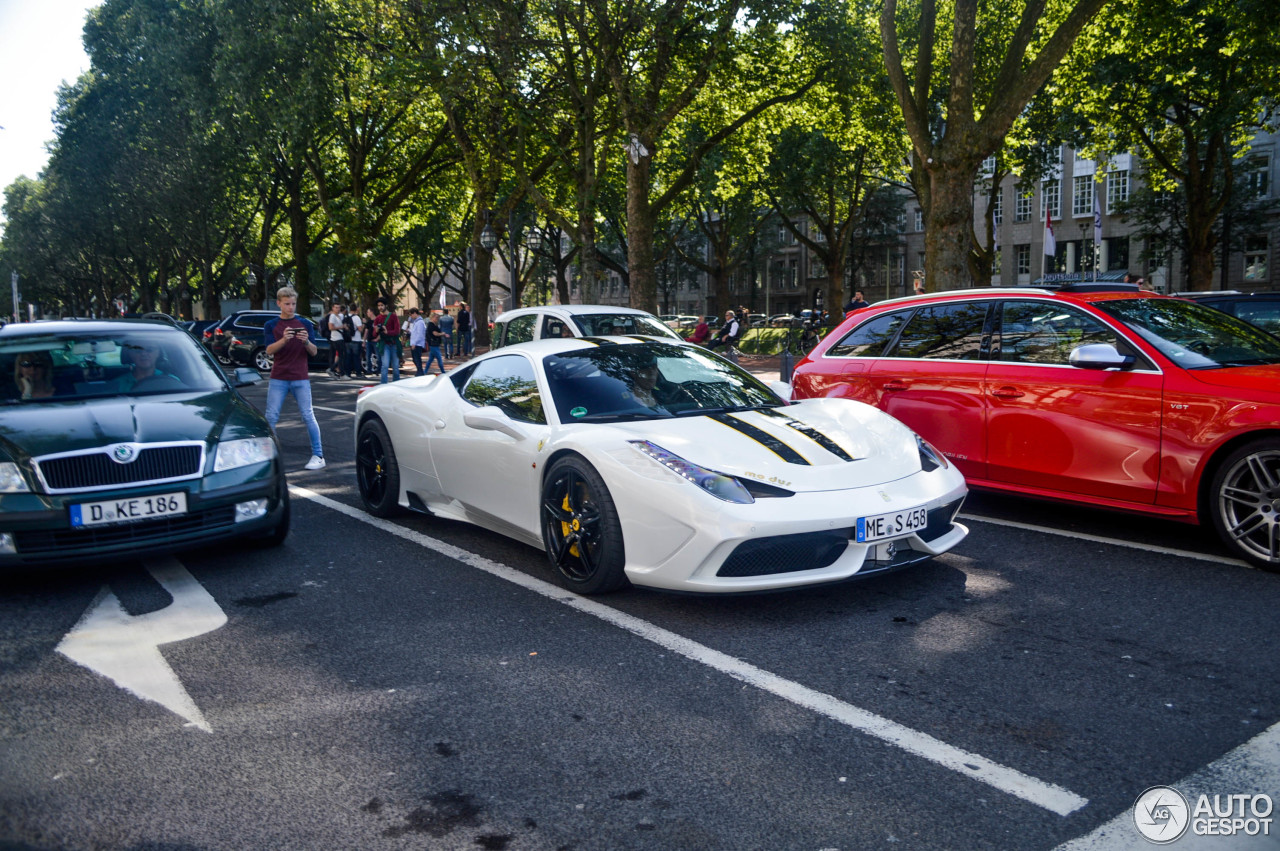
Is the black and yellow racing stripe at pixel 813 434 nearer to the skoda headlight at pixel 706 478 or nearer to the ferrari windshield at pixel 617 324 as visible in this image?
the skoda headlight at pixel 706 478

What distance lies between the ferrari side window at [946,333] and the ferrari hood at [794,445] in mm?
1625

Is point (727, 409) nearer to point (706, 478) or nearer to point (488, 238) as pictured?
point (706, 478)

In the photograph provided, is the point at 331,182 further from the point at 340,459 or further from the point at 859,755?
the point at 859,755

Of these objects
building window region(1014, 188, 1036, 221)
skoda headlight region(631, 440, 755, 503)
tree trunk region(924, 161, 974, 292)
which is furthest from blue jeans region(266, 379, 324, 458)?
building window region(1014, 188, 1036, 221)

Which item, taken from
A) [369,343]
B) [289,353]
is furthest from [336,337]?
[289,353]

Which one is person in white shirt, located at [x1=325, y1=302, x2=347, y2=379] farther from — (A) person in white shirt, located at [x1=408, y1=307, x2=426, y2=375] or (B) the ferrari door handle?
(B) the ferrari door handle

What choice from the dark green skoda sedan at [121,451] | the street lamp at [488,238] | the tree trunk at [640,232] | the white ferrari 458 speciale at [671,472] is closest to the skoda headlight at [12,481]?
the dark green skoda sedan at [121,451]

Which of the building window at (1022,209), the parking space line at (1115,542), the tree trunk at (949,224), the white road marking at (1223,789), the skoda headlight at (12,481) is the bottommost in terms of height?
the white road marking at (1223,789)

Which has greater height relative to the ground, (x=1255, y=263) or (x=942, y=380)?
(x=1255, y=263)

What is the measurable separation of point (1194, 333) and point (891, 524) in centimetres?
279

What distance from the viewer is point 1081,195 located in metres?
56.4

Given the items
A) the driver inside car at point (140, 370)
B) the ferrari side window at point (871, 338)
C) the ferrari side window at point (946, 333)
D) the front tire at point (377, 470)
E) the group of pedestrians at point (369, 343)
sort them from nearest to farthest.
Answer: the driver inside car at point (140, 370), the ferrari side window at point (946, 333), the front tire at point (377, 470), the ferrari side window at point (871, 338), the group of pedestrians at point (369, 343)

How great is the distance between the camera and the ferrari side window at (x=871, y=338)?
7.61 meters

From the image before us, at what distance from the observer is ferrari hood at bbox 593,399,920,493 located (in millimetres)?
4730
